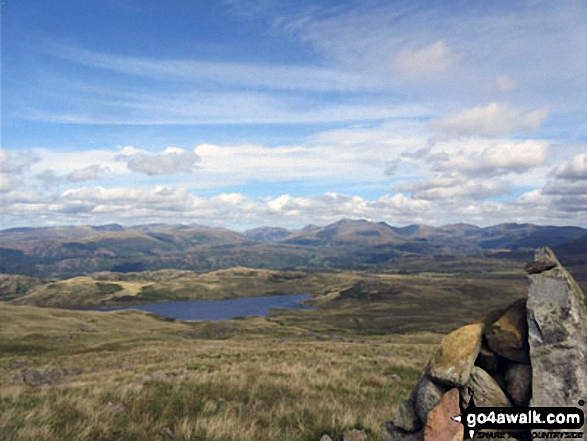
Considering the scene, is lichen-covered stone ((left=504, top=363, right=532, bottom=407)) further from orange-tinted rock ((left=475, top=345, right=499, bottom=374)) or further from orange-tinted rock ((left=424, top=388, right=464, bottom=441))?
orange-tinted rock ((left=424, top=388, right=464, bottom=441))

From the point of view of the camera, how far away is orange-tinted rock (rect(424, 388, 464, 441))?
24.0 ft

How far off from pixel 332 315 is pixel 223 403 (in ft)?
581

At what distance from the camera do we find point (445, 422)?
7.43 meters

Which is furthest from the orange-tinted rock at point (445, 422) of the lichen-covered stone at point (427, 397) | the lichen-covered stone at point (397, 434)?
the lichen-covered stone at point (397, 434)

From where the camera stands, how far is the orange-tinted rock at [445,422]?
7312mm

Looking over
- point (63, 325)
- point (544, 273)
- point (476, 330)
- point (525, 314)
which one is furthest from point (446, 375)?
point (63, 325)

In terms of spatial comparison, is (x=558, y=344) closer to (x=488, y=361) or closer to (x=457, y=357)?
(x=488, y=361)

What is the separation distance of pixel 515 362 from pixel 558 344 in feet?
3.33

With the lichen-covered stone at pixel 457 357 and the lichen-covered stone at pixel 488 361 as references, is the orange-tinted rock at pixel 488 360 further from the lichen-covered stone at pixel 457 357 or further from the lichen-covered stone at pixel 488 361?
the lichen-covered stone at pixel 457 357

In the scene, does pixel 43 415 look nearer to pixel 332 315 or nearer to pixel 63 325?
pixel 63 325

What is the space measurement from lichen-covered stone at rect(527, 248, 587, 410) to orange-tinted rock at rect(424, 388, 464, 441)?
4.56 ft

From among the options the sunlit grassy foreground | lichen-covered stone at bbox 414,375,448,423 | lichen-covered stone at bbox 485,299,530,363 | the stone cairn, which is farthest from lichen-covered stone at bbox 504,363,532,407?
the sunlit grassy foreground

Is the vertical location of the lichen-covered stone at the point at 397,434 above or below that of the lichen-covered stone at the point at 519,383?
below

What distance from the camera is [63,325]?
3600 inches
